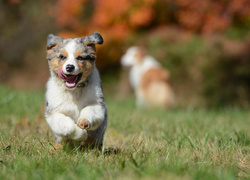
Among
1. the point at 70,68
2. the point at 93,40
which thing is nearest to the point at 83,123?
the point at 70,68

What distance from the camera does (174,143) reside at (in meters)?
3.49

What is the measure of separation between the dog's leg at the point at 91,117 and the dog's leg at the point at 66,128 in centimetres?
10

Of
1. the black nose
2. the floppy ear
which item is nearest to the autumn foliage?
the floppy ear

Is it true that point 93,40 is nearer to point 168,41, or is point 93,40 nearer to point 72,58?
point 72,58

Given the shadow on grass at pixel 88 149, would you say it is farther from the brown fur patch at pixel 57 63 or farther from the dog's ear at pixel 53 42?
the dog's ear at pixel 53 42

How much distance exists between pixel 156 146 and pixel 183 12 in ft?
29.3

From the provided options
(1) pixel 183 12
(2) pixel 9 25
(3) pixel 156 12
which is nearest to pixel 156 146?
(1) pixel 183 12

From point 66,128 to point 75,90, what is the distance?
48 cm

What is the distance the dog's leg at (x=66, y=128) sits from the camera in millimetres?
2904

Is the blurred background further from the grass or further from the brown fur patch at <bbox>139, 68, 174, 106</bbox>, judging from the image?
the grass

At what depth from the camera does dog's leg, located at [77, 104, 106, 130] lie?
9.34 feet

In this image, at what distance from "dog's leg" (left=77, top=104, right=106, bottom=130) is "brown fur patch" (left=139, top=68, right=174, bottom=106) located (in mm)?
5997

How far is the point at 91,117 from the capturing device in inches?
116

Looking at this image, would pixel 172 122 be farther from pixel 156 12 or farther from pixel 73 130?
pixel 156 12
